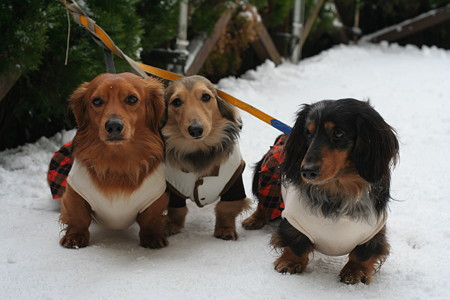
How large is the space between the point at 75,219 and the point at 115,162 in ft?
1.16

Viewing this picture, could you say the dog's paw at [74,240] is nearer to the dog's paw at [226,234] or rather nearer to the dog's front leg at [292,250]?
the dog's paw at [226,234]

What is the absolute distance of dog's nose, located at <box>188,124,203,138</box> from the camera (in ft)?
8.38

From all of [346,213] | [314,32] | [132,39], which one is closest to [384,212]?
[346,213]

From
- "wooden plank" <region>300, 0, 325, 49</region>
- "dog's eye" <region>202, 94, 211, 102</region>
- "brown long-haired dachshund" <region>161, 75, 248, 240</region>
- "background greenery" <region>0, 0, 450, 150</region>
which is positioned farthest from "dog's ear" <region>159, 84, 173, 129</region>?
"wooden plank" <region>300, 0, 325, 49</region>

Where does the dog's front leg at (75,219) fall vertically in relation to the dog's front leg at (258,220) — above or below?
above

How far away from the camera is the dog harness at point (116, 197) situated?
8.33 feet

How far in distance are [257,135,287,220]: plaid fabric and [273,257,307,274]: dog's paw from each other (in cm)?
62

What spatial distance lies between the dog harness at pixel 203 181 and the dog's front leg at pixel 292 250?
0.53 metres

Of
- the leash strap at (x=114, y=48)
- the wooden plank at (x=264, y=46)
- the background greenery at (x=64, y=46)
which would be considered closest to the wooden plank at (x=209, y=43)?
the background greenery at (x=64, y=46)

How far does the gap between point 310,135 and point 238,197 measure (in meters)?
0.80

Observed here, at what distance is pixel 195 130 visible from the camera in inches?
101

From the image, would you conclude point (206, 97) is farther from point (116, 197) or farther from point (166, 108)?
point (116, 197)

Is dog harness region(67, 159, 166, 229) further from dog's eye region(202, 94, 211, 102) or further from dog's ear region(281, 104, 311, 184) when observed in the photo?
dog's ear region(281, 104, 311, 184)

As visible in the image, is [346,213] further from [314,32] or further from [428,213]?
[314,32]
